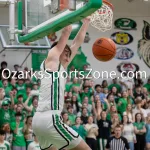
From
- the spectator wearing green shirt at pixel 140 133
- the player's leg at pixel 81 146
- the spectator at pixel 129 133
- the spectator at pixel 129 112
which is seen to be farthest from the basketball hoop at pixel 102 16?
the spectator at pixel 129 112

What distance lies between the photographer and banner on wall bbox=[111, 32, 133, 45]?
1942cm

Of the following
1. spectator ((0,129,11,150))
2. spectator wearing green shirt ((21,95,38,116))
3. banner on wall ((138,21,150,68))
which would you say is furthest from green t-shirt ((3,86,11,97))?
Answer: banner on wall ((138,21,150,68))

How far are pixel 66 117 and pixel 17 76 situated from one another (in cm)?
326

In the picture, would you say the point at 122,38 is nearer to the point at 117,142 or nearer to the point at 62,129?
the point at 117,142

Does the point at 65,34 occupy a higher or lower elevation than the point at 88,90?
higher

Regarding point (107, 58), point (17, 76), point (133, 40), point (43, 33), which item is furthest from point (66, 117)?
point (133, 40)

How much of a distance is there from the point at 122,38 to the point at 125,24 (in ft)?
1.89

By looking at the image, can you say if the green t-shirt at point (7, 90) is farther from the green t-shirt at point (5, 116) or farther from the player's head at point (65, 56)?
the player's head at point (65, 56)

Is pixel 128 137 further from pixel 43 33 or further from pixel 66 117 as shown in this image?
pixel 43 33

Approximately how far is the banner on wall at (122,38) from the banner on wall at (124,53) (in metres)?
0.25

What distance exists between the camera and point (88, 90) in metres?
15.2

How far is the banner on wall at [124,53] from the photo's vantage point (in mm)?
19422

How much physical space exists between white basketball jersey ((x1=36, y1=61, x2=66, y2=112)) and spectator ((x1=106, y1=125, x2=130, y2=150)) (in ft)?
21.8

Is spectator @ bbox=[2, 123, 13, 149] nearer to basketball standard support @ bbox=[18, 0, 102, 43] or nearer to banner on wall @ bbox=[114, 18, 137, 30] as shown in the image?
basketball standard support @ bbox=[18, 0, 102, 43]
